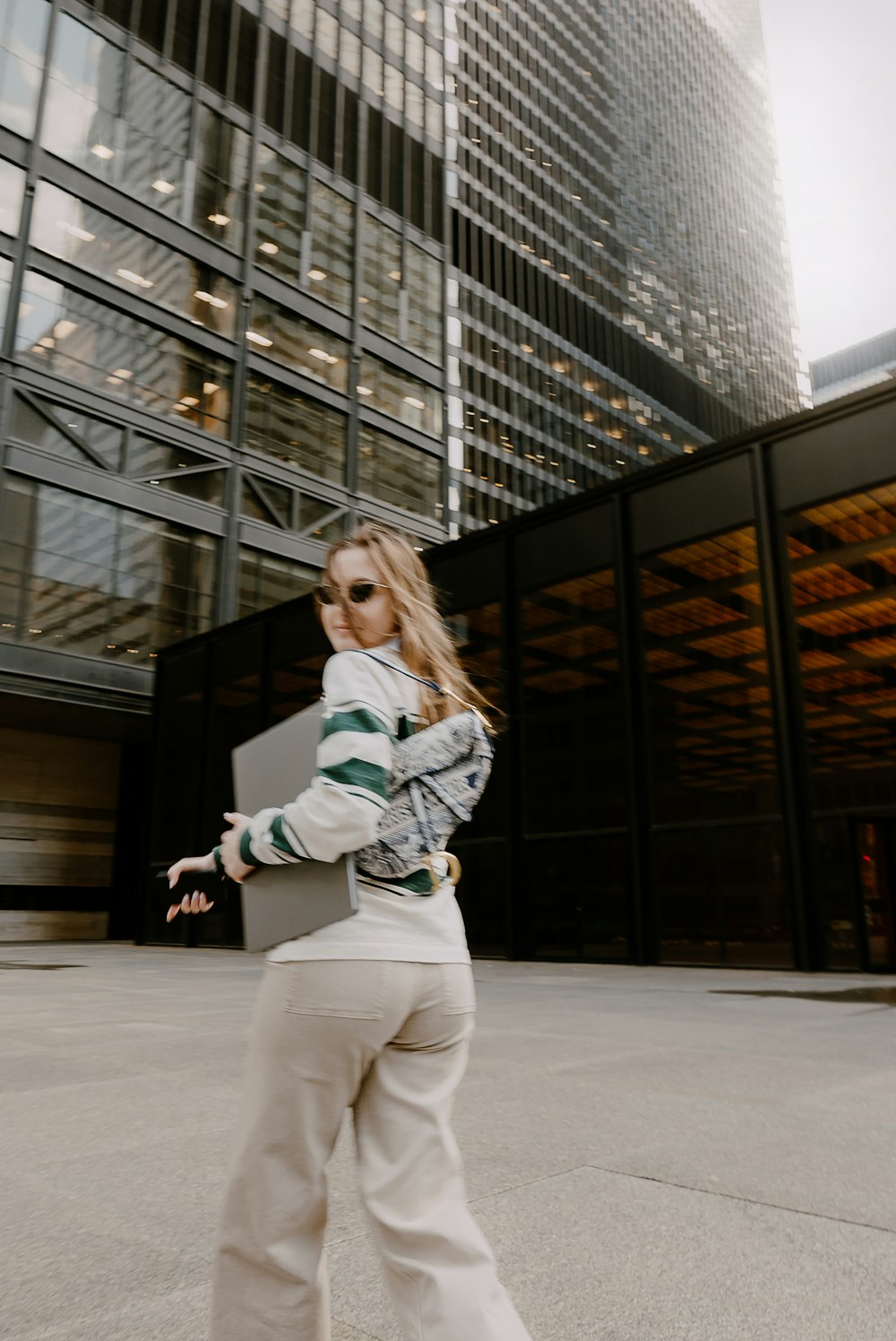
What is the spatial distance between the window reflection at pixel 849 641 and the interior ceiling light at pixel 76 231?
24459 millimetres

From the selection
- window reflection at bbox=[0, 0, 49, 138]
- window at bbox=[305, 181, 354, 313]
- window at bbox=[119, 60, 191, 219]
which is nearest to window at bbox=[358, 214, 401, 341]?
window at bbox=[305, 181, 354, 313]

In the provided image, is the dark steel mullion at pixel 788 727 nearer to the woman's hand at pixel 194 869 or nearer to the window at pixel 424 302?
the woman's hand at pixel 194 869

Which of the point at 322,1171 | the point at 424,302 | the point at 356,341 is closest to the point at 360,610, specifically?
the point at 322,1171

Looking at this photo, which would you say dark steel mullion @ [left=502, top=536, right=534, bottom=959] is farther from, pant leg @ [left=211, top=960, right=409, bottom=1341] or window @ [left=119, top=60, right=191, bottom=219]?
window @ [left=119, top=60, right=191, bottom=219]

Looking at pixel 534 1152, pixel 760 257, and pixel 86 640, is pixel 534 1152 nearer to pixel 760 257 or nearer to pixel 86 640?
pixel 86 640

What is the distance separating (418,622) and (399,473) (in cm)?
3523

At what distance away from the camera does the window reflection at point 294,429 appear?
3180 cm

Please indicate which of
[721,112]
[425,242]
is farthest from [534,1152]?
[721,112]

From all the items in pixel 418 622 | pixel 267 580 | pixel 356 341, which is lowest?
pixel 418 622

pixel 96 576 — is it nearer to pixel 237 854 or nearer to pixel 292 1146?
pixel 237 854

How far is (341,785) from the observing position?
154 centimetres

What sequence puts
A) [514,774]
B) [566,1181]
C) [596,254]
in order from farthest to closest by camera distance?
[596,254]
[514,774]
[566,1181]

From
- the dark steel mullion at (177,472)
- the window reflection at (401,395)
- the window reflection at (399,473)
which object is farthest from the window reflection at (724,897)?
the window reflection at (401,395)

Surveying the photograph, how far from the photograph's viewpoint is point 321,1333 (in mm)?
1562
